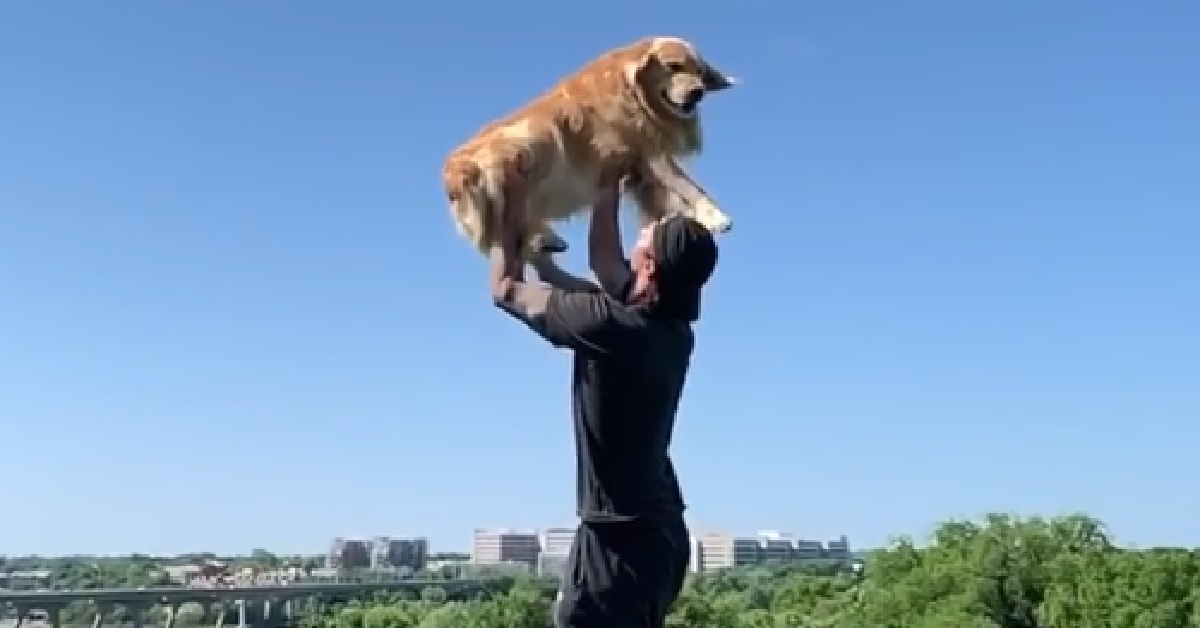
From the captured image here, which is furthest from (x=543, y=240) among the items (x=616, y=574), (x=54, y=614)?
(x=54, y=614)

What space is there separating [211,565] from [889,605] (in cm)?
5531

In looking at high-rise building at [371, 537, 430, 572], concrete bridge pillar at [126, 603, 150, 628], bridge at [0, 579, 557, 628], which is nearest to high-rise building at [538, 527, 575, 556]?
bridge at [0, 579, 557, 628]

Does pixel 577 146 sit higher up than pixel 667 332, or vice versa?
pixel 577 146

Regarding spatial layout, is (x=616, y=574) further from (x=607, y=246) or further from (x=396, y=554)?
(x=396, y=554)

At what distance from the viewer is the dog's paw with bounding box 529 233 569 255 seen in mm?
3281

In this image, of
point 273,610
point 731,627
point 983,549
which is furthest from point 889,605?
point 273,610

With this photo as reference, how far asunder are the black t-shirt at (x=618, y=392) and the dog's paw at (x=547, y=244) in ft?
1.43

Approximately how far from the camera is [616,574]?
2789 millimetres

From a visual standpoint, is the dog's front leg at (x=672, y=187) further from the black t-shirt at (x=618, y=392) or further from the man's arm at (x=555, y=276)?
the black t-shirt at (x=618, y=392)

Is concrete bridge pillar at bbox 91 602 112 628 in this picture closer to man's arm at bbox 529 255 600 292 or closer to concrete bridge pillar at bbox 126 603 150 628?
concrete bridge pillar at bbox 126 603 150 628

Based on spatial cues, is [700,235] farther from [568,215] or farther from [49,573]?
[49,573]

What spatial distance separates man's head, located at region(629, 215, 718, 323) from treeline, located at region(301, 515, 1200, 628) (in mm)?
27214

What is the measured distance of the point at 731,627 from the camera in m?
45.3

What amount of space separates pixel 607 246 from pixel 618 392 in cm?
56
